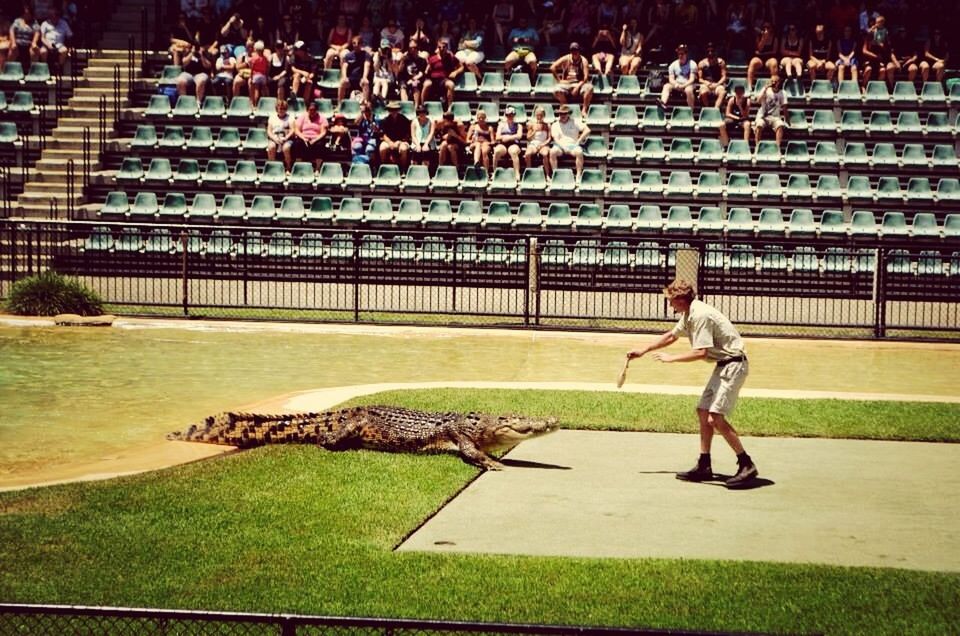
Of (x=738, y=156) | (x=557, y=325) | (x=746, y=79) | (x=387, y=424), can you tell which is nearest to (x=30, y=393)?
(x=387, y=424)

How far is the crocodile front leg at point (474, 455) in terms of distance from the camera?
35.4 feet

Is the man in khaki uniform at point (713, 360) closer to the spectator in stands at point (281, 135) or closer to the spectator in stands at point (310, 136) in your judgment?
the spectator in stands at point (310, 136)

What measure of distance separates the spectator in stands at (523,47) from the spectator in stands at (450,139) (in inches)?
102

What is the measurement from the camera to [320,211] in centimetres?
2633

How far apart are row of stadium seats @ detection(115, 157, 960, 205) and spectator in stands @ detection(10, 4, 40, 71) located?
6734 millimetres

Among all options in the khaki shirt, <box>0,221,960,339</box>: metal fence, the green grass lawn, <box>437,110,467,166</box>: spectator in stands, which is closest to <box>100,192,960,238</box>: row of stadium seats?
<box>0,221,960,339</box>: metal fence

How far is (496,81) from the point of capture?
2886 cm

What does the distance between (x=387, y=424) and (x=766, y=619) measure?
197 inches

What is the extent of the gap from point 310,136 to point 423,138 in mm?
2375

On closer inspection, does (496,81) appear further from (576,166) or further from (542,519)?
(542,519)

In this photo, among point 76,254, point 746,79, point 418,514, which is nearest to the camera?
point 418,514

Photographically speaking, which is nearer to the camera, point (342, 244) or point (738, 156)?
point (342, 244)

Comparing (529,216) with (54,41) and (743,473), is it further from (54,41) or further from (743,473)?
(743,473)

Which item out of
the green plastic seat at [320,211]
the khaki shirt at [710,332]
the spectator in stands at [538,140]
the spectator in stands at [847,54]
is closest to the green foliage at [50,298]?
the green plastic seat at [320,211]
